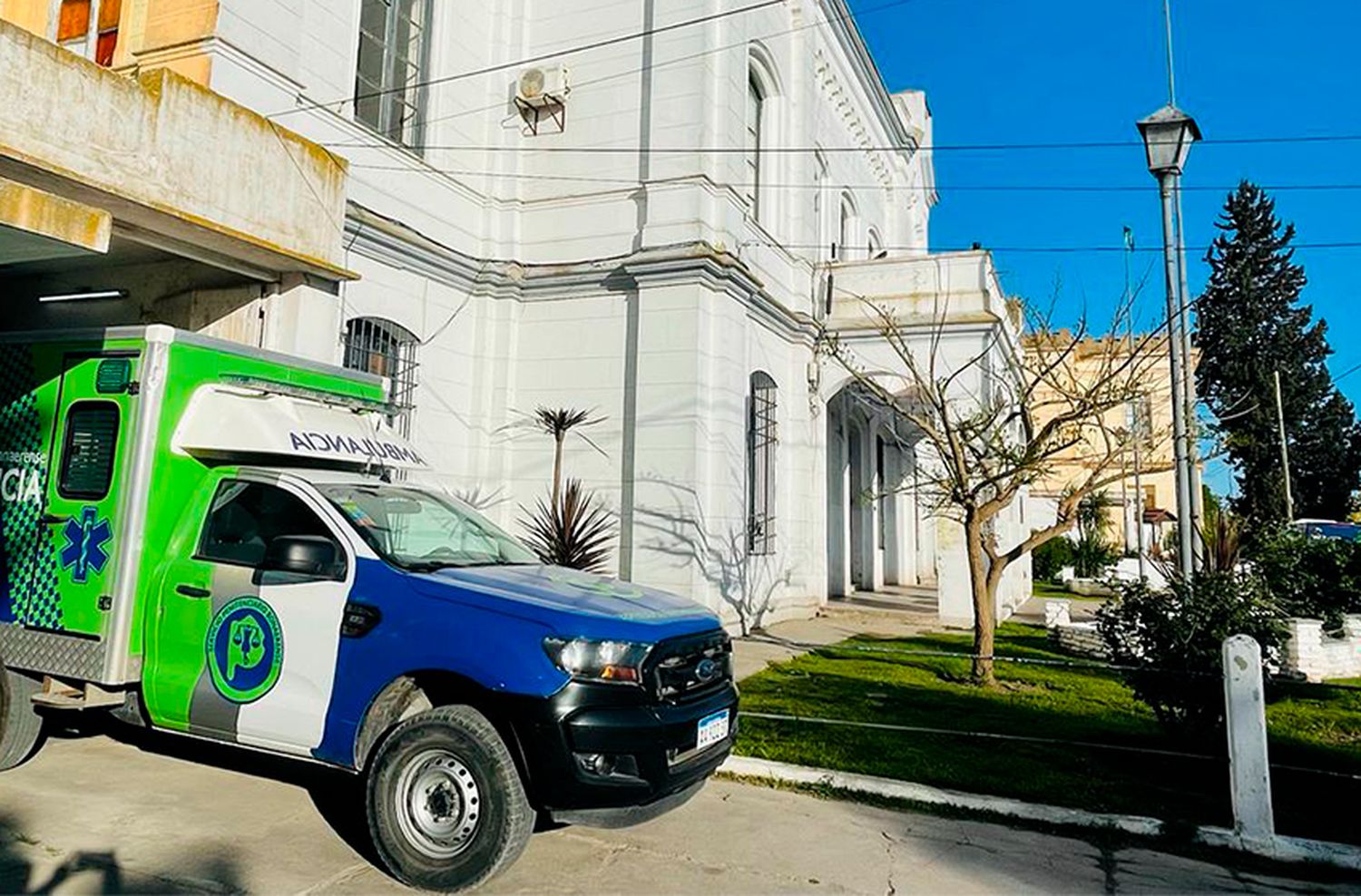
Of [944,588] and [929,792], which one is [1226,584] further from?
[944,588]

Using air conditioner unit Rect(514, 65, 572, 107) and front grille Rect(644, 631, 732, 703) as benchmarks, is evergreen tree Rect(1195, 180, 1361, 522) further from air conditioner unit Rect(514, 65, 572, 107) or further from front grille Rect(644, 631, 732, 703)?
front grille Rect(644, 631, 732, 703)

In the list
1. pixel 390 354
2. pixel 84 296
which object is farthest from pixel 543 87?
pixel 84 296

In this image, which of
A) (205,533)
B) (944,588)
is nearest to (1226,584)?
(205,533)

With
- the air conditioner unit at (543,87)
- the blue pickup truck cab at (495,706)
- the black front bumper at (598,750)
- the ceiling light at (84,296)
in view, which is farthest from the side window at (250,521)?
the air conditioner unit at (543,87)

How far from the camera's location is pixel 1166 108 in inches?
327

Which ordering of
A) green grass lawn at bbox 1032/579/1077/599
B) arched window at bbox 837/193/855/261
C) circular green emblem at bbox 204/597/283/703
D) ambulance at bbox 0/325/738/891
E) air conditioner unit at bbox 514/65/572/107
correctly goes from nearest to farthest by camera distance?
ambulance at bbox 0/325/738/891 < circular green emblem at bbox 204/597/283/703 < air conditioner unit at bbox 514/65/572/107 < arched window at bbox 837/193/855/261 < green grass lawn at bbox 1032/579/1077/599

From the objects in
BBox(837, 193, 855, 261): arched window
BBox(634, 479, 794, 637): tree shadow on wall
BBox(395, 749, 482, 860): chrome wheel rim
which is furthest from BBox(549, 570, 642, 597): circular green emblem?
BBox(837, 193, 855, 261): arched window

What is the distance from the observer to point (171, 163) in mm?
7016

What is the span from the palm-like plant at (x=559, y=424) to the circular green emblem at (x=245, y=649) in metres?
6.66

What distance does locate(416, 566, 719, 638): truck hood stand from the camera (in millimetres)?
4129

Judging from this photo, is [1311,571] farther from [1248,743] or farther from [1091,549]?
[1091,549]

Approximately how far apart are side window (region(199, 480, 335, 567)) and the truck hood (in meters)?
0.94

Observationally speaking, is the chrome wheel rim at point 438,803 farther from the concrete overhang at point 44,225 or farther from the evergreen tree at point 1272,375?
the evergreen tree at point 1272,375

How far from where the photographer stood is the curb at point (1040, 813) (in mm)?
4691
